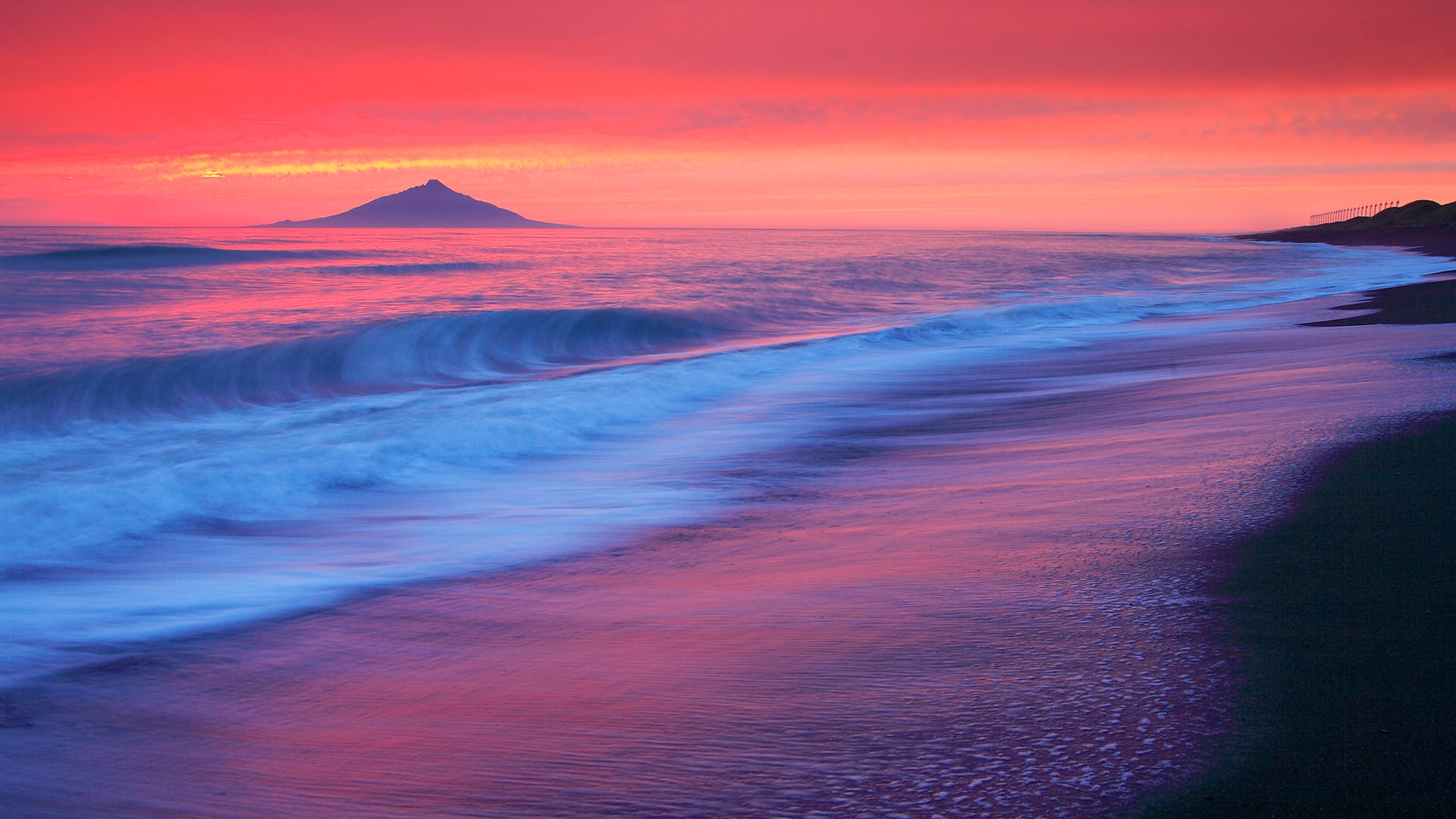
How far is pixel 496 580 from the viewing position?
13.7 feet

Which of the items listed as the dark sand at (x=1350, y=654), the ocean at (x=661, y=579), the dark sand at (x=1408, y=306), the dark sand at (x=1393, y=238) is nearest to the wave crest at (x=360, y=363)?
the ocean at (x=661, y=579)

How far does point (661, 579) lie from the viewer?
399 cm

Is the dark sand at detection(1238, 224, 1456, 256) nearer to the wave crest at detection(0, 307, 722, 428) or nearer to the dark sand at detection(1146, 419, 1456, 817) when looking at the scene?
the wave crest at detection(0, 307, 722, 428)

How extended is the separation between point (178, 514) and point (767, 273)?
28.6m

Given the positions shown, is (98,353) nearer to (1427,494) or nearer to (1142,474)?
(1142,474)

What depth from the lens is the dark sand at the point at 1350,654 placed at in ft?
6.41

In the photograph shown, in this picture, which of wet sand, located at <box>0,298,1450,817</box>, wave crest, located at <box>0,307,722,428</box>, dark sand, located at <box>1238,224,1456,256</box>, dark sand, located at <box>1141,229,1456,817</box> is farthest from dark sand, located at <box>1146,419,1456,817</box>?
dark sand, located at <box>1238,224,1456,256</box>

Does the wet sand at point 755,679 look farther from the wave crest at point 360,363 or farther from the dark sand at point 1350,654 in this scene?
the wave crest at point 360,363

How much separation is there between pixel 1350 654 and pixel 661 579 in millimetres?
2432

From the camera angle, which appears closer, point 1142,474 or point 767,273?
point 1142,474

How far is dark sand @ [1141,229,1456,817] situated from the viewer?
1.95 m

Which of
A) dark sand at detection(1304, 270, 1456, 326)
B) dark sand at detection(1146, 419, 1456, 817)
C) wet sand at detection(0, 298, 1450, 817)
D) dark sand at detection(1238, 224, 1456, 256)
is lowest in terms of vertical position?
wet sand at detection(0, 298, 1450, 817)

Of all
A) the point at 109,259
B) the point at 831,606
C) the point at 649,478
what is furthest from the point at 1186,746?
the point at 109,259

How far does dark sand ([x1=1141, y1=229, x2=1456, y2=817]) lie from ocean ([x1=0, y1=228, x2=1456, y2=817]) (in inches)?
4.4
